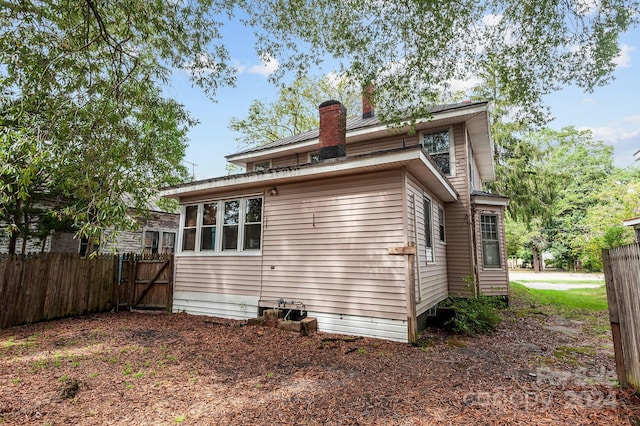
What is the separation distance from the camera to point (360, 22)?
6.47 m

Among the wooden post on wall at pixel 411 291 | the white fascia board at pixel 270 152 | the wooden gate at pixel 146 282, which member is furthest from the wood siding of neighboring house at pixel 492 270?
the wooden gate at pixel 146 282

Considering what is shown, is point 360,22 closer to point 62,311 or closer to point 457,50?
A: point 457,50

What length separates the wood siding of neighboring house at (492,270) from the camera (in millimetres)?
10141

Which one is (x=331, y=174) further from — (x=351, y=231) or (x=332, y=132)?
(x=332, y=132)

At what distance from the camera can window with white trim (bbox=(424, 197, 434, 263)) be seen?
7629 millimetres

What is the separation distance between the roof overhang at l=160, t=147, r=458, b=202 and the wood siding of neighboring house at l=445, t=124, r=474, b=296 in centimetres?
40

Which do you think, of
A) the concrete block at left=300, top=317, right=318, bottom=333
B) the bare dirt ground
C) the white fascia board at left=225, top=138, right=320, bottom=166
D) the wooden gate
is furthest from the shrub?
the wooden gate

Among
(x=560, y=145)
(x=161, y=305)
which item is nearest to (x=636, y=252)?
(x=161, y=305)

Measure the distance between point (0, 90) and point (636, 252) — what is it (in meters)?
9.20

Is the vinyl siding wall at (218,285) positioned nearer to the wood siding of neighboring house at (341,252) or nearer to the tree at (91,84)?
the wood siding of neighboring house at (341,252)

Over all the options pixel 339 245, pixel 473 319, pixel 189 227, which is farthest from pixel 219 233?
pixel 473 319

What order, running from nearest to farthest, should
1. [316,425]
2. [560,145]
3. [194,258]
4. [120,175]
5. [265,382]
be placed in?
1. [316,425]
2. [265,382]
3. [120,175]
4. [194,258]
5. [560,145]

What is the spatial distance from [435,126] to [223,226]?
687 cm

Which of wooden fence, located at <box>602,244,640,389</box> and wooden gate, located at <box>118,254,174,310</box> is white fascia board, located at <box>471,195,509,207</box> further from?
wooden gate, located at <box>118,254,174,310</box>
